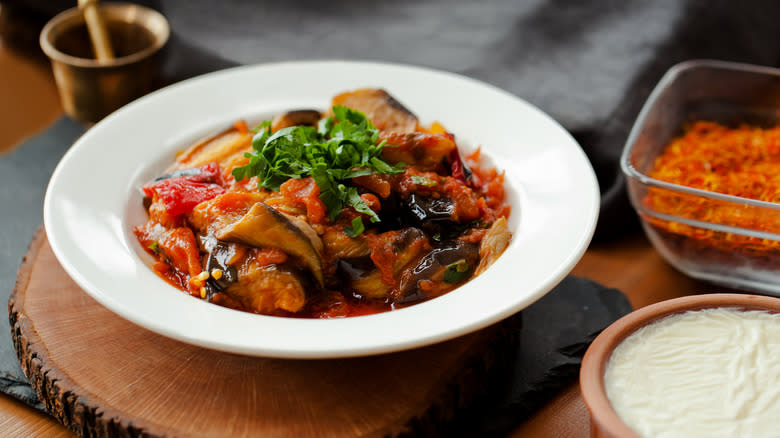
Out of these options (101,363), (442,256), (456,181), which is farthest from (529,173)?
(101,363)

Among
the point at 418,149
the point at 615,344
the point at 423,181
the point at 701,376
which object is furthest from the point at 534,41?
the point at 701,376

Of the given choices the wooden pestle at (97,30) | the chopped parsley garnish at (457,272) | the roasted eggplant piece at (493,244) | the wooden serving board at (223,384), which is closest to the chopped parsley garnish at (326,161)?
the chopped parsley garnish at (457,272)

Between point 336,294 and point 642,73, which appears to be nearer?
point 336,294

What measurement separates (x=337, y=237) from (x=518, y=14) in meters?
3.32

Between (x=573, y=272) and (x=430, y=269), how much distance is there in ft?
4.00

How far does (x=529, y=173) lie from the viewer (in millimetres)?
3547

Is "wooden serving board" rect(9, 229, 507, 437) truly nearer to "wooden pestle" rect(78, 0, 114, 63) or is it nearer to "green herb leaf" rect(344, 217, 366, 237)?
"green herb leaf" rect(344, 217, 366, 237)

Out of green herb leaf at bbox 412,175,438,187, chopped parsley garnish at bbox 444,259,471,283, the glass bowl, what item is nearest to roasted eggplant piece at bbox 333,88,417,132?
green herb leaf at bbox 412,175,438,187

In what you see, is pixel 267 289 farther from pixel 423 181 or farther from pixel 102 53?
pixel 102 53

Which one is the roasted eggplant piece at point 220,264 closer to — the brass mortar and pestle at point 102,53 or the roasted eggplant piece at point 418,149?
the roasted eggplant piece at point 418,149

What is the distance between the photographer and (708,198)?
128 inches

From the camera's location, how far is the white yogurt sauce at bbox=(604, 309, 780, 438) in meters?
2.37

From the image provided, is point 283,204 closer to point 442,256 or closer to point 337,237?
point 337,237

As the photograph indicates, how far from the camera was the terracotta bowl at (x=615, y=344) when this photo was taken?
234cm
